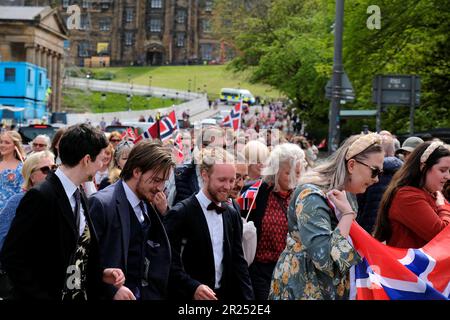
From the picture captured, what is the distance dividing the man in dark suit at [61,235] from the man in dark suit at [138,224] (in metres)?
0.38

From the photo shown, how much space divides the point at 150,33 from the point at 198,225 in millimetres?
153888

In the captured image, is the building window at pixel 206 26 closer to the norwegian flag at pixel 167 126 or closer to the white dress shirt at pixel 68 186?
the norwegian flag at pixel 167 126

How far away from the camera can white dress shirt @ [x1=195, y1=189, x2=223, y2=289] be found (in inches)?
267

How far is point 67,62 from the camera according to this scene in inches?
5600

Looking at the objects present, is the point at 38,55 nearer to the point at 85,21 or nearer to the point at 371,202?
the point at 85,21

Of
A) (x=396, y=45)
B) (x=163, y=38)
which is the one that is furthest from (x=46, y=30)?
(x=396, y=45)

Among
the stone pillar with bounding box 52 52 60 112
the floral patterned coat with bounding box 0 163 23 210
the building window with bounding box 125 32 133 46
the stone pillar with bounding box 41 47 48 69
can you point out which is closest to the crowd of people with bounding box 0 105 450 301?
the floral patterned coat with bounding box 0 163 23 210

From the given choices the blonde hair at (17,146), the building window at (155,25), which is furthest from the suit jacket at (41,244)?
the building window at (155,25)

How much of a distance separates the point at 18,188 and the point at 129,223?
149 inches

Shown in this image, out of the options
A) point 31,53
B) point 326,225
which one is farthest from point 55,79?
point 326,225

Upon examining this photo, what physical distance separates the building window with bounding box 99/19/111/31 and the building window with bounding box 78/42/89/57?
3785 mm

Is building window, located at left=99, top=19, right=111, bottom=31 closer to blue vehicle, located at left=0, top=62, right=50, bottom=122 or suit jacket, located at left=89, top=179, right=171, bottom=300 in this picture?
blue vehicle, located at left=0, top=62, right=50, bottom=122

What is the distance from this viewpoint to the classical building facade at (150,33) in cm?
15625
